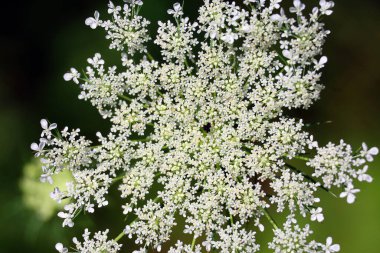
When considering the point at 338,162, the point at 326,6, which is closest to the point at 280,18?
the point at 326,6

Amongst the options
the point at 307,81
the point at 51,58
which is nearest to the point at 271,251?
the point at 307,81

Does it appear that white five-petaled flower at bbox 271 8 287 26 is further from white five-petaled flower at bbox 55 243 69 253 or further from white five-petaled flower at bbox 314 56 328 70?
white five-petaled flower at bbox 55 243 69 253

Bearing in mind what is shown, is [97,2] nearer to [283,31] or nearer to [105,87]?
[105,87]

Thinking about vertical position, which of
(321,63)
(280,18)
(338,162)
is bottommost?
(338,162)

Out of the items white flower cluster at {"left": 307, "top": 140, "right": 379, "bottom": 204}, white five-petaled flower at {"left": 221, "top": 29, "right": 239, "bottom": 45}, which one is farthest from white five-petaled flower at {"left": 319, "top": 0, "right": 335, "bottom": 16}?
white flower cluster at {"left": 307, "top": 140, "right": 379, "bottom": 204}

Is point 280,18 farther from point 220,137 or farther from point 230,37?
point 220,137

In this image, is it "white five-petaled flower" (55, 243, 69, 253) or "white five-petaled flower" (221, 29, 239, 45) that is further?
"white five-petaled flower" (55, 243, 69, 253)

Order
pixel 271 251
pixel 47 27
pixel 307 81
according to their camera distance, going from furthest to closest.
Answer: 1. pixel 47 27
2. pixel 271 251
3. pixel 307 81

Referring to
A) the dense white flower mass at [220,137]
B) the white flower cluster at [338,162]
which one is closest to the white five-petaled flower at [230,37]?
the dense white flower mass at [220,137]
